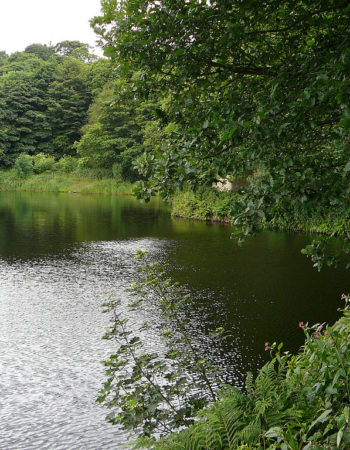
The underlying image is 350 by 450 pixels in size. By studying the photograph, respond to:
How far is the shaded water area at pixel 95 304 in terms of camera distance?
6.86 m

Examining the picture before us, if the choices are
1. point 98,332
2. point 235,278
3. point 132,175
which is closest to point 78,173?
point 132,175

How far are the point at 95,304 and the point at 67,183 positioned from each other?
42200mm

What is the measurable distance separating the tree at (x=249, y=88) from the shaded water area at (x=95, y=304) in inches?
169

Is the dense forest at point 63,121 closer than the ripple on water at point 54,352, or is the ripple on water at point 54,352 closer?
the ripple on water at point 54,352

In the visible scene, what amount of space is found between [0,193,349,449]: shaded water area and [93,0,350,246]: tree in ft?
14.1

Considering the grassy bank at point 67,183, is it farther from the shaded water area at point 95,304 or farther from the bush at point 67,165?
the shaded water area at point 95,304

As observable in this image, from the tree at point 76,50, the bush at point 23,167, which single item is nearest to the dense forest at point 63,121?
the bush at point 23,167

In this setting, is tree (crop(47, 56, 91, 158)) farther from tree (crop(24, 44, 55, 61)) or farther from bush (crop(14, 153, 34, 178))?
tree (crop(24, 44, 55, 61))

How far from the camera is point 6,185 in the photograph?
51531 mm

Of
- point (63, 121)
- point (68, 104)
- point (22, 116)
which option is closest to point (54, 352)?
point (22, 116)

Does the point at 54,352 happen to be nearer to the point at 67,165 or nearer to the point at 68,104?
the point at 67,165

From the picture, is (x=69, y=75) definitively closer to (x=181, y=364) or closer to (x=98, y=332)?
(x=98, y=332)

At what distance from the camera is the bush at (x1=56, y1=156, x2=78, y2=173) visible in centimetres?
5494

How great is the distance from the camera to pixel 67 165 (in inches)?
2165
